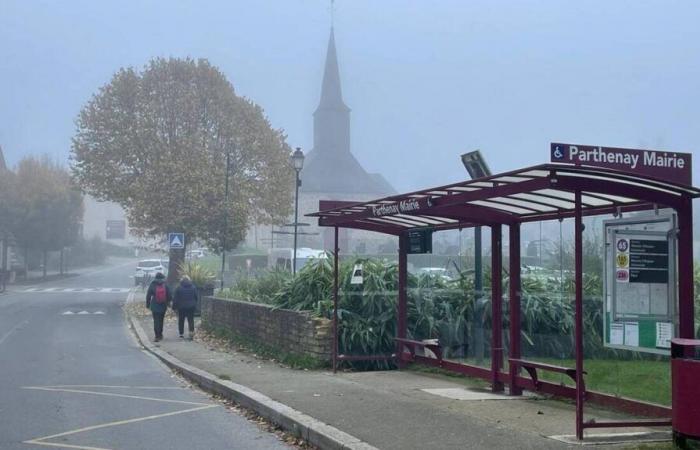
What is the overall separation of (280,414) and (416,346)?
418 centimetres

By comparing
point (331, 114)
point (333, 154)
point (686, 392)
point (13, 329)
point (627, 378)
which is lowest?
point (13, 329)

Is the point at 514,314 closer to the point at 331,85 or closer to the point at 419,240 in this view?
the point at 419,240

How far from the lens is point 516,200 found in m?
10.3

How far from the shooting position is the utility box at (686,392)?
7215 mm

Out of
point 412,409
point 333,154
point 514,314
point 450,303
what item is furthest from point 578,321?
point 333,154

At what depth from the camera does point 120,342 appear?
22922mm

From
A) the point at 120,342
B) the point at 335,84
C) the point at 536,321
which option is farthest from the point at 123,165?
the point at 335,84

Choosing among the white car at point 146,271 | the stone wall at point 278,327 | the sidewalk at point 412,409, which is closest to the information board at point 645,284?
the sidewalk at point 412,409

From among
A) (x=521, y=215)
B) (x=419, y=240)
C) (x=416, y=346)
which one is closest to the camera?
(x=521, y=215)

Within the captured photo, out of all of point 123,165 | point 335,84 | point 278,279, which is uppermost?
point 335,84

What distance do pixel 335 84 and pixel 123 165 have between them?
60.0 metres

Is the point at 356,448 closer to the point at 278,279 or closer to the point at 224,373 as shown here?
the point at 224,373

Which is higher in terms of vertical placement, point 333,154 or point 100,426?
A: point 333,154

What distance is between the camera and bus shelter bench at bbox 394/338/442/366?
13.1 m
